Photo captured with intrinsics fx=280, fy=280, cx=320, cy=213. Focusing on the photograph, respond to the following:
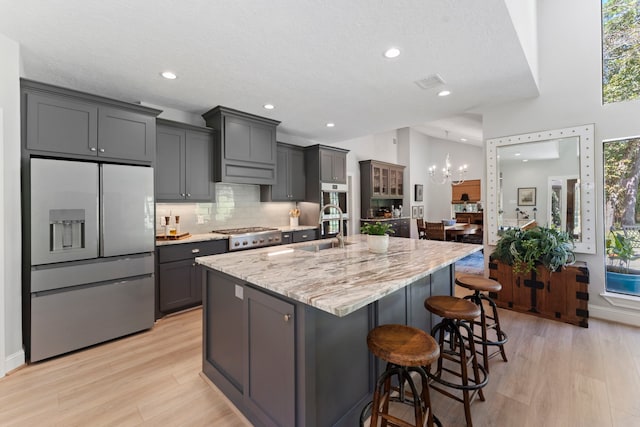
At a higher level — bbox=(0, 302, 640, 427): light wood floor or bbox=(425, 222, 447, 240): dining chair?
bbox=(425, 222, 447, 240): dining chair

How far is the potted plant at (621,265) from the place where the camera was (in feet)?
10.3

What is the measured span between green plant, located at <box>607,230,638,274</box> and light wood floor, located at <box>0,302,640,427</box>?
78 centimetres

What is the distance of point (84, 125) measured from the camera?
262 cm

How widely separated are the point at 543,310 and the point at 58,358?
16.1ft

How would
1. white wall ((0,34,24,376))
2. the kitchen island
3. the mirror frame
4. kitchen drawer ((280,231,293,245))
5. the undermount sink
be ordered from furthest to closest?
kitchen drawer ((280,231,293,245)) → the mirror frame → the undermount sink → white wall ((0,34,24,376)) → the kitchen island

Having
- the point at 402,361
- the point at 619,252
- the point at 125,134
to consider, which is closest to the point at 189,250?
the point at 125,134

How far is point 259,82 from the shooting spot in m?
2.98

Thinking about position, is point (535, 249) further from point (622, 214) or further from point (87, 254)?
point (87, 254)

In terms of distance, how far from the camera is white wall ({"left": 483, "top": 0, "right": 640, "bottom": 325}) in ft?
10.2

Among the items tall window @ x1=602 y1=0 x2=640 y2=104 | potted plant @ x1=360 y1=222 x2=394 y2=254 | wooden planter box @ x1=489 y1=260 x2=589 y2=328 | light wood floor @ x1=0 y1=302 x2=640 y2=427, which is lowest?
light wood floor @ x1=0 y1=302 x2=640 y2=427

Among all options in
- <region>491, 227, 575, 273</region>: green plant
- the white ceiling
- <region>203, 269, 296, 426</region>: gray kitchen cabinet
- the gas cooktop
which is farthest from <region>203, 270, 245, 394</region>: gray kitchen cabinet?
<region>491, 227, 575, 273</region>: green plant

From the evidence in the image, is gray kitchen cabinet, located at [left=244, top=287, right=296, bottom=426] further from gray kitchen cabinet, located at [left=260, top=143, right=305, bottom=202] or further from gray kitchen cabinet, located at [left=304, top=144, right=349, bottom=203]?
gray kitchen cabinet, located at [left=304, top=144, right=349, bottom=203]

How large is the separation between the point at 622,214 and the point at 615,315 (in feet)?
3.73

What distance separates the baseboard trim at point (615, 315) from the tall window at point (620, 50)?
7.65ft
